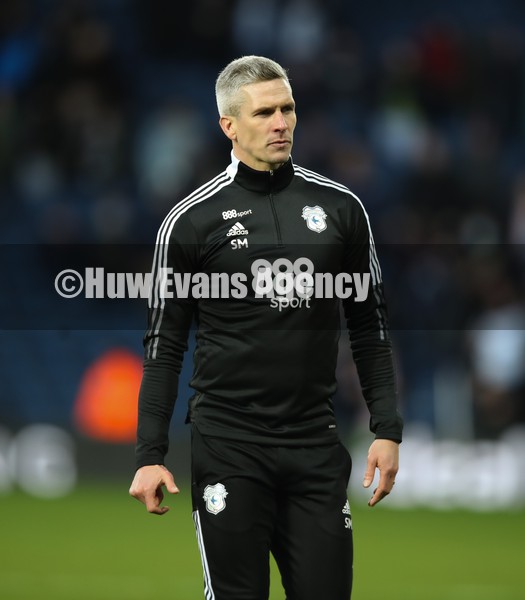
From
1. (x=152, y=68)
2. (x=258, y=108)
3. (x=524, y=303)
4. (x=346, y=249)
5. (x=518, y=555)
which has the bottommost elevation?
(x=518, y=555)

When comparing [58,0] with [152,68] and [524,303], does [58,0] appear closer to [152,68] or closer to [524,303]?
[152,68]

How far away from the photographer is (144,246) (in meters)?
12.9

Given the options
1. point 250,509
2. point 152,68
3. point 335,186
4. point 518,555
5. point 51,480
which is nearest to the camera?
point 250,509

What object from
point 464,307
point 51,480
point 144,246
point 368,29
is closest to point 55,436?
point 51,480

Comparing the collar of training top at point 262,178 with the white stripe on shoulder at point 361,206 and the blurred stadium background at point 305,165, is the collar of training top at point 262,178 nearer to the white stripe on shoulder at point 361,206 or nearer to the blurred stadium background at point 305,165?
the white stripe on shoulder at point 361,206

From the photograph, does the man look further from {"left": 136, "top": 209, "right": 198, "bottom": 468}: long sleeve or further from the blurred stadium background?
the blurred stadium background

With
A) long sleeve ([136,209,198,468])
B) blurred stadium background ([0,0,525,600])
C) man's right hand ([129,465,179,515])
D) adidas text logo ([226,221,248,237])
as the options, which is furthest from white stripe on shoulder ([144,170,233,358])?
blurred stadium background ([0,0,525,600])

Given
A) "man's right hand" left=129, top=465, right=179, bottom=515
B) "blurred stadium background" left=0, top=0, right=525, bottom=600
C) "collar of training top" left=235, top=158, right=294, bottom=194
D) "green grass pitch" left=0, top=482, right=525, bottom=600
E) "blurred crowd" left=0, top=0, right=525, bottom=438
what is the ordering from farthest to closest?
1. "blurred crowd" left=0, top=0, right=525, bottom=438
2. "blurred stadium background" left=0, top=0, right=525, bottom=600
3. "green grass pitch" left=0, top=482, right=525, bottom=600
4. "collar of training top" left=235, top=158, right=294, bottom=194
5. "man's right hand" left=129, top=465, right=179, bottom=515

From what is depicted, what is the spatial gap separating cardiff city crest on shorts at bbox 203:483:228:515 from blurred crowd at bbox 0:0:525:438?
7.08 metres

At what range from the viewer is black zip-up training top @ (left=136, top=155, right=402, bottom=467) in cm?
455

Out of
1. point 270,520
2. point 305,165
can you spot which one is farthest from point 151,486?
point 305,165

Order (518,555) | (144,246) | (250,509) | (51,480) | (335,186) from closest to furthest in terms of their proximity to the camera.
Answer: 1. (250,509)
2. (335,186)
3. (518,555)
4. (51,480)
5. (144,246)

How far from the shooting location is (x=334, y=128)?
14312 mm

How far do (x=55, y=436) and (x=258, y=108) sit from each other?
7.61m
